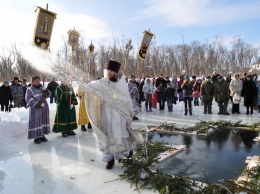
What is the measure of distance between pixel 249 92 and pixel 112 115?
25.2 ft

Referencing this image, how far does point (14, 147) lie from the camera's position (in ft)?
20.1

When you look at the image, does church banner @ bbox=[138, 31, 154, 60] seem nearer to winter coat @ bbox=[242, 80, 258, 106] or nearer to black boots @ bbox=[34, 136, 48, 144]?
winter coat @ bbox=[242, 80, 258, 106]

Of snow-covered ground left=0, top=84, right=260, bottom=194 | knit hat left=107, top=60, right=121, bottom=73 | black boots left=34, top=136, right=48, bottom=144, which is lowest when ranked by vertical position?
snow-covered ground left=0, top=84, right=260, bottom=194

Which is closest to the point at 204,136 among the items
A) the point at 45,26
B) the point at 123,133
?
the point at 123,133

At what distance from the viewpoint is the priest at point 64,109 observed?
6.92m

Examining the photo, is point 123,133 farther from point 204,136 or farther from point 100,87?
point 204,136

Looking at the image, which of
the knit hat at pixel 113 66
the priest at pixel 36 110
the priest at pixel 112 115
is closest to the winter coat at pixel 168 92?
the priest at pixel 36 110

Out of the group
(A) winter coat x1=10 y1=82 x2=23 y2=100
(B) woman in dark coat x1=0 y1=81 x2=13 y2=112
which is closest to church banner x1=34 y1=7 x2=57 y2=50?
(B) woman in dark coat x1=0 y1=81 x2=13 y2=112

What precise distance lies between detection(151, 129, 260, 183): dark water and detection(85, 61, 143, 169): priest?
31.1 inches

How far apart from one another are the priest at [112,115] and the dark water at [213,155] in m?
0.79

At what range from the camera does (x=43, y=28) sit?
7.84 metres

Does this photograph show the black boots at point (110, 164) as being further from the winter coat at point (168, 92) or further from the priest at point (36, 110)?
the winter coat at point (168, 92)

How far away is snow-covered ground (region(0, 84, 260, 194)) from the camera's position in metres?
3.82

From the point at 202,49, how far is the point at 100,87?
45.4m
